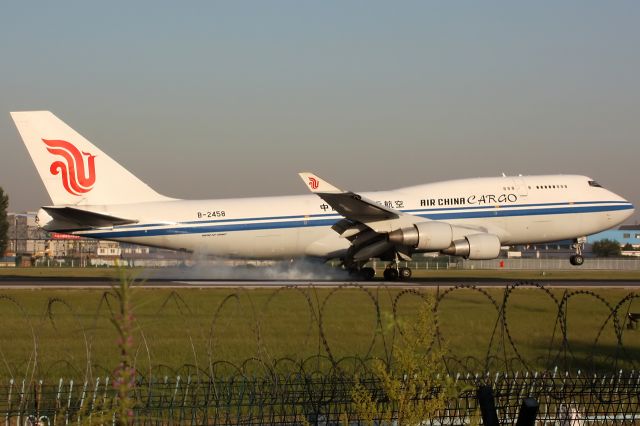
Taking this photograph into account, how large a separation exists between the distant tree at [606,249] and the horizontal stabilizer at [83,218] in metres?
114

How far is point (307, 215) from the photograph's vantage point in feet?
153

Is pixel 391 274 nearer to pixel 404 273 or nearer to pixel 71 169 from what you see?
pixel 404 273

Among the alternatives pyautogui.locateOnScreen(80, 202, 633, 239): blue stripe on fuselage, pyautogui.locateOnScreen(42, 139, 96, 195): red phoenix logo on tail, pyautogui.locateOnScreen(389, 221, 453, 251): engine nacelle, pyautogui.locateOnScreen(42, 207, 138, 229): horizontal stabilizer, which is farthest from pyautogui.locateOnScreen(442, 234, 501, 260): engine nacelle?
pyautogui.locateOnScreen(42, 139, 96, 195): red phoenix logo on tail

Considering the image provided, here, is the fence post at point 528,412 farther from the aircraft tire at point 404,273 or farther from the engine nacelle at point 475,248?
the aircraft tire at point 404,273

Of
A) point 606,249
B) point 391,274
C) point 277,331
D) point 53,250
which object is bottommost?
point 277,331

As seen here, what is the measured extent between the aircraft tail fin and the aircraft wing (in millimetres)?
9624

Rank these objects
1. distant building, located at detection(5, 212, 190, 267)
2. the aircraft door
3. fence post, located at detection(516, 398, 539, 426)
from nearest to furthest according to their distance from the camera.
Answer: fence post, located at detection(516, 398, 539, 426) → the aircraft door → distant building, located at detection(5, 212, 190, 267)

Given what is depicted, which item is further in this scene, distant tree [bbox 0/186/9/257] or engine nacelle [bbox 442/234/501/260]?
distant tree [bbox 0/186/9/257]

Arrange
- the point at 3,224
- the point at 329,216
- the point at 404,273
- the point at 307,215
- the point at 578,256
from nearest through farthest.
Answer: the point at 307,215
the point at 329,216
the point at 404,273
the point at 578,256
the point at 3,224

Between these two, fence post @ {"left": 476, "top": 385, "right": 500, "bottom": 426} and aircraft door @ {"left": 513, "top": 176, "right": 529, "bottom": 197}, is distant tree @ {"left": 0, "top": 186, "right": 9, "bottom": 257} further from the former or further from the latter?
fence post @ {"left": 476, "top": 385, "right": 500, "bottom": 426}

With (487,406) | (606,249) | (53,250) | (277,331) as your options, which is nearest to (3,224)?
(53,250)

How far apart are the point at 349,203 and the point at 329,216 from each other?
2.71 meters

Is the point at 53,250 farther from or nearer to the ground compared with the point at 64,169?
farther from the ground

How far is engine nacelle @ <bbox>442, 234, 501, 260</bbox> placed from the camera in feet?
145
